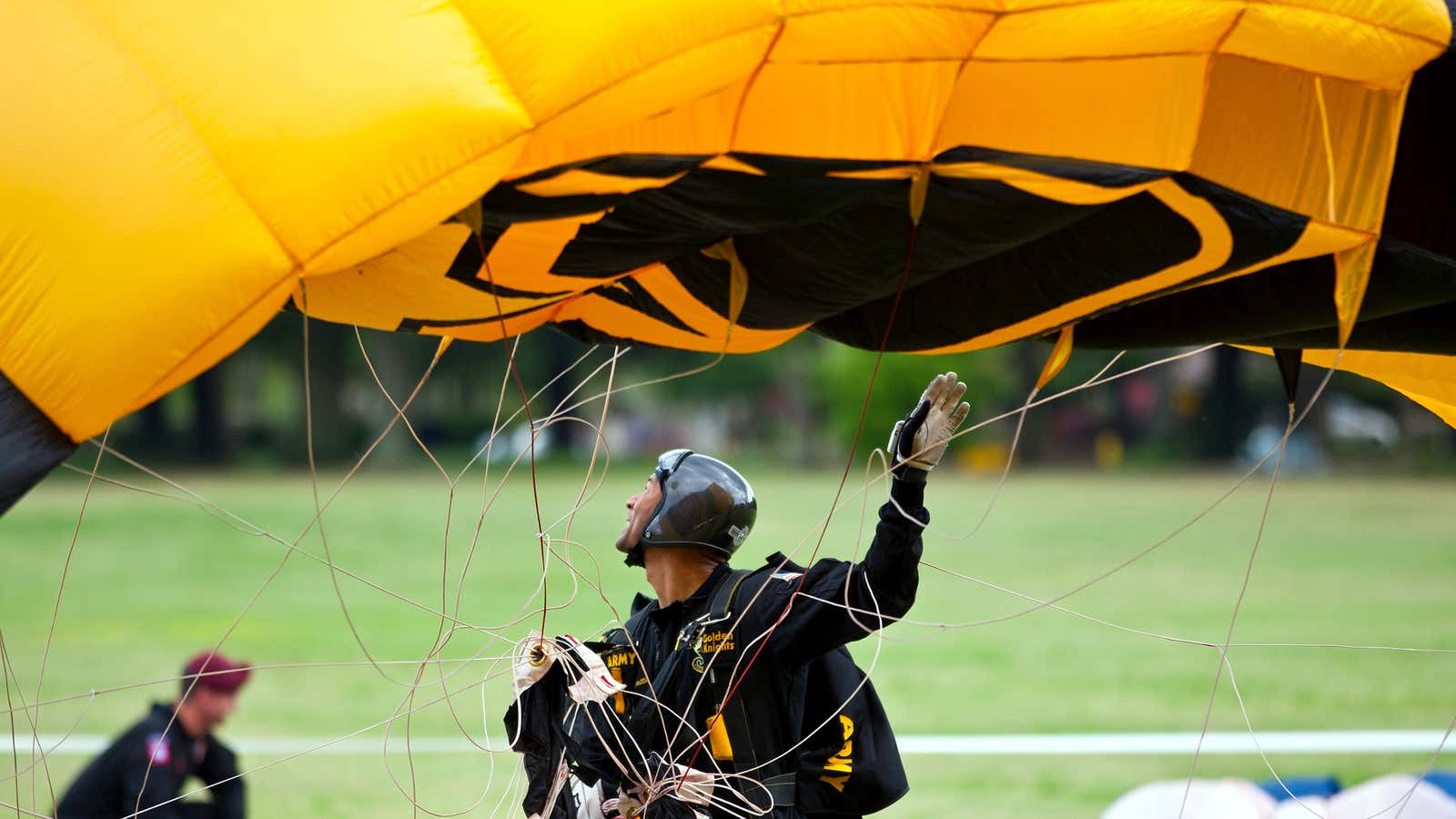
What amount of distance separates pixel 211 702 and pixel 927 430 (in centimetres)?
329

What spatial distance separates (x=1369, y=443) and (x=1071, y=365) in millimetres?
7420

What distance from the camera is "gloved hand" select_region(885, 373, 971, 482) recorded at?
2902 mm

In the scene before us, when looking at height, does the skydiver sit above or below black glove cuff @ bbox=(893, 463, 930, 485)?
below

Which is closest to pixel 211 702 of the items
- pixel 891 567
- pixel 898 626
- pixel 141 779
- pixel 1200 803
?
pixel 141 779

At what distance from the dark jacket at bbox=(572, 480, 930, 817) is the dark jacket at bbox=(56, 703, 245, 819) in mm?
2041

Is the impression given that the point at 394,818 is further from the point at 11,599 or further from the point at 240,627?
the point at 11,599

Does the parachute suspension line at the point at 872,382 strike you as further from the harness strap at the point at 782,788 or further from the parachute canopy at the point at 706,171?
the harness strap at the point at 782,788

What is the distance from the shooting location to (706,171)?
97.5 inches

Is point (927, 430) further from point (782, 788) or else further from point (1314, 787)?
point (1314, 787)

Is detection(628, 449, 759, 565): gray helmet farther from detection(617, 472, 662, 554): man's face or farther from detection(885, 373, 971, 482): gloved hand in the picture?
detection(885, 373, 971, 482): gloved hand

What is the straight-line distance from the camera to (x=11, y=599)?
1554 cm

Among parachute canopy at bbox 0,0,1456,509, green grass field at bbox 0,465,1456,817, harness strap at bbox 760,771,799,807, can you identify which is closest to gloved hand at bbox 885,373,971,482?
parachute canopy at bbox 0,0,1456,509

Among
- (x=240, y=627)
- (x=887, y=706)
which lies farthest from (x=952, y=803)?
(x=240, y=627)

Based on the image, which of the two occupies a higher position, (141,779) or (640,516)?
(640,516)
